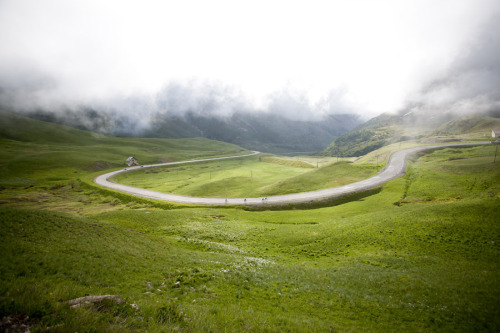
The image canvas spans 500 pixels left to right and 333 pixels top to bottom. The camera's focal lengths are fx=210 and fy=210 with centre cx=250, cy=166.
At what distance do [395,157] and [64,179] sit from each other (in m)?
207

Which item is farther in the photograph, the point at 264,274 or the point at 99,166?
the point at 99,166

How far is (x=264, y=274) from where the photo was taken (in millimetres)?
24188

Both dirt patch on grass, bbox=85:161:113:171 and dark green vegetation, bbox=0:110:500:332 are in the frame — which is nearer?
dark green vegetation, bbox=0:110:500:332

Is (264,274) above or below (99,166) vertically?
below

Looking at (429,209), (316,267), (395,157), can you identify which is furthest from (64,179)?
(395,157)

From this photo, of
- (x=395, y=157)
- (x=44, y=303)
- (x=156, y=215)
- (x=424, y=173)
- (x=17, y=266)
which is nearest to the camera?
(x=44, y=303)

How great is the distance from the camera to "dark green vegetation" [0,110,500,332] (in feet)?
38.3

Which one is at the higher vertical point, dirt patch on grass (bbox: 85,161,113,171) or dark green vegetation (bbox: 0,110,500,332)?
dirt patch on grass (bbox: 85,161,113,171)

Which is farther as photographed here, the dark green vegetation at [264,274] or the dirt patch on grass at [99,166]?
the dirt patch on grass at [99,166]

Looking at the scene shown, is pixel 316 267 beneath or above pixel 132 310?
beneath

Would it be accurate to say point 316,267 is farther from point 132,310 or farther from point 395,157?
point 395,157

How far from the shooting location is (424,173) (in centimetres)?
9275

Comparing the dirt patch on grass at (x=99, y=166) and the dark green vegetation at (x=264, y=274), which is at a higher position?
the dirt patch on grass at (x=99, y=166)

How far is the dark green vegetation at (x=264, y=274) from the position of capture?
11.7m
